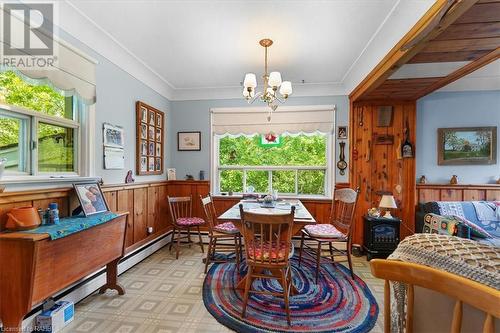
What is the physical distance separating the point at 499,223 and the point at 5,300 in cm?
488

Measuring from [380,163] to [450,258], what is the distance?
3243 millimetres

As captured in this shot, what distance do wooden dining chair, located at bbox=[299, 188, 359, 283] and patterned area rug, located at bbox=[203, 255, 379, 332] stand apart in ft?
0.71

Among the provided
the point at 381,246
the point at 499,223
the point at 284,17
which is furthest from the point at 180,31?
the point at 499,223

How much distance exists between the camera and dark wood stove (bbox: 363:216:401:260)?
3.32 m

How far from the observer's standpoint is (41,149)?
6.74ft

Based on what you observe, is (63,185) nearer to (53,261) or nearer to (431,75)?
(53,261)

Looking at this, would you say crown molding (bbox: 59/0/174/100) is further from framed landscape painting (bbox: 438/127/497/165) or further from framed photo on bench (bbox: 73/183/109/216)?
framed landscape painting (bbox: 438/127/497/165)

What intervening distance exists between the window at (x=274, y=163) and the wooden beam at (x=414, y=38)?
136 cm

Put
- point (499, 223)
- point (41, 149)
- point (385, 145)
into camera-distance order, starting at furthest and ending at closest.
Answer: point (385, 145)
point (499, 223)
point (41, 149)

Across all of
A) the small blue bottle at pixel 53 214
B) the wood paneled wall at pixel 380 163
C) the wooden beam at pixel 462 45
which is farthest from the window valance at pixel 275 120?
the small blue bottle at pixel 53 214

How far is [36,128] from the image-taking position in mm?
1985

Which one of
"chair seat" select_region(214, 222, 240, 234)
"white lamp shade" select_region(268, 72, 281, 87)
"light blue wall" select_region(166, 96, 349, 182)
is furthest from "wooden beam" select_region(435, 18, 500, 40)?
"light blue wall" select_region(166, 96, 349, 182)

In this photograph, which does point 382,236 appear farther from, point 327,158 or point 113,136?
point 113,136

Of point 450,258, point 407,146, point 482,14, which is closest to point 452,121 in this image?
point 407,146
